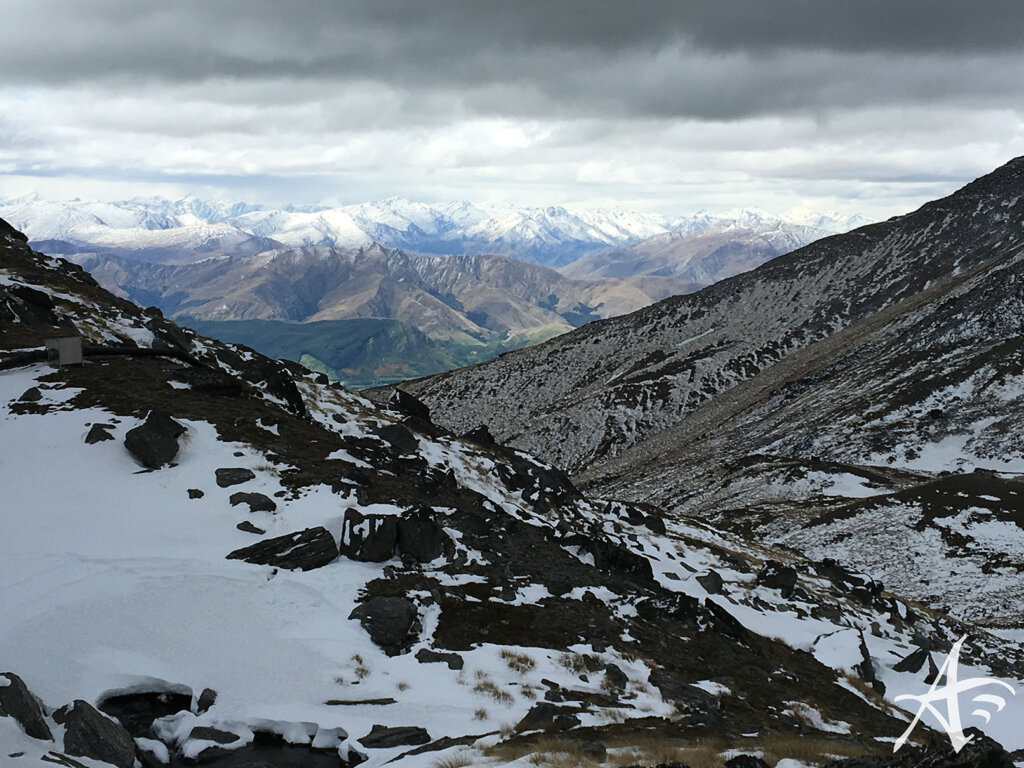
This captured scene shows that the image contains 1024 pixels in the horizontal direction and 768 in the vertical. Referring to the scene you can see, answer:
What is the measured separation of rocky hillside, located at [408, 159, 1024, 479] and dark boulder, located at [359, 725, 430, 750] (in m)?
102

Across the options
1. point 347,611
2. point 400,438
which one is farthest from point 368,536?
point 400,438

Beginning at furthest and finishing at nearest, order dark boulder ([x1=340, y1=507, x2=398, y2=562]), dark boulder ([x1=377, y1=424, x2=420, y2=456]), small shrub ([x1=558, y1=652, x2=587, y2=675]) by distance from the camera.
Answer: dark boulder ([x1=377, y1=424, x2=420, y2=456])
dark boulder ([x1=340, y1=507, x2=398, y2=562])
small shrub ([x1=558, y1=652, x2=587, y2=675])

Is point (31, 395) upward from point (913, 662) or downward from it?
upward

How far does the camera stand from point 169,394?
3038 centimetres

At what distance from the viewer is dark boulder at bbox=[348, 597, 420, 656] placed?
19.0 m

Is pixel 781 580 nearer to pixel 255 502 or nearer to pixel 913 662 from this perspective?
pixel 913 662

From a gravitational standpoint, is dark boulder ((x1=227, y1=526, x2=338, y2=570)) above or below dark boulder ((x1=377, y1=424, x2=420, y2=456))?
below

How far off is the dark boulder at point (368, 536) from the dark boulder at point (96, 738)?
9734 mm

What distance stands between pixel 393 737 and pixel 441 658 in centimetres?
386

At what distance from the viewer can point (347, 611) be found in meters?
20.0

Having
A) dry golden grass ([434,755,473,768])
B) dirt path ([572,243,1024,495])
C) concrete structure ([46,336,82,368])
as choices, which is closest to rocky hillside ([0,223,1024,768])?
dry golden grass ([434,755,473,768])

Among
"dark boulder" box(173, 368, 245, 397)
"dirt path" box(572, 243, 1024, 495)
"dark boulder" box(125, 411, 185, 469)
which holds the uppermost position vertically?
"dark boulder" box(173, 368, 245, 397)

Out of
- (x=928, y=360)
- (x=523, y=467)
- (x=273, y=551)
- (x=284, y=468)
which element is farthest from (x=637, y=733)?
(x=928, y=360)

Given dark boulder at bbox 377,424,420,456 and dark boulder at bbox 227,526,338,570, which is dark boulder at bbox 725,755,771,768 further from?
dark boulder at bbox 377,424,420,456
